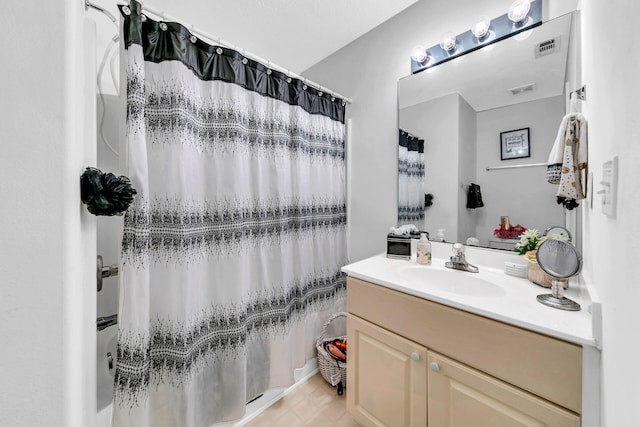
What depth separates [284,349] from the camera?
1.46 m

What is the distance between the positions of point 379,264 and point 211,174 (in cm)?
103

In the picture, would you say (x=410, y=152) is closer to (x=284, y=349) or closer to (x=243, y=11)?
(x=243, y=11)

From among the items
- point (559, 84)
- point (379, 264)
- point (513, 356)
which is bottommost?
point (513, 356)

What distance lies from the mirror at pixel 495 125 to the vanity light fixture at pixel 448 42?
8 cm

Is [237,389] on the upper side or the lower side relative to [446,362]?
lower

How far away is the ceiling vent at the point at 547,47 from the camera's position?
109 cm

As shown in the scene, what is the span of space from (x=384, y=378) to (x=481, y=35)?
184 cm

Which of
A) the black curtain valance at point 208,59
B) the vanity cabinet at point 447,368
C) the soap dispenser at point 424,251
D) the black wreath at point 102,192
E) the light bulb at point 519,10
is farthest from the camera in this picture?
the soap dispenser at point 424,251

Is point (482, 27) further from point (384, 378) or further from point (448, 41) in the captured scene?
point (384, 378)

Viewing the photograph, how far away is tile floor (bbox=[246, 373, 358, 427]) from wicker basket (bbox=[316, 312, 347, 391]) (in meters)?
0.08

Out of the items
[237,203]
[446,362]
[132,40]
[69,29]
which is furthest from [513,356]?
[132,40]

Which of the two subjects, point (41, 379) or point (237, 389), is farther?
point (237, 389)

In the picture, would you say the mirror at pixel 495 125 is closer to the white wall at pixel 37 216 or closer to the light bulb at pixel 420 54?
the light bulb at pixel 420 54

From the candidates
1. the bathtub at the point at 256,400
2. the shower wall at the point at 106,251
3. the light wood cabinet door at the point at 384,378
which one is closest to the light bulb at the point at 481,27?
the light wood cabinet door at the point at 384,378
